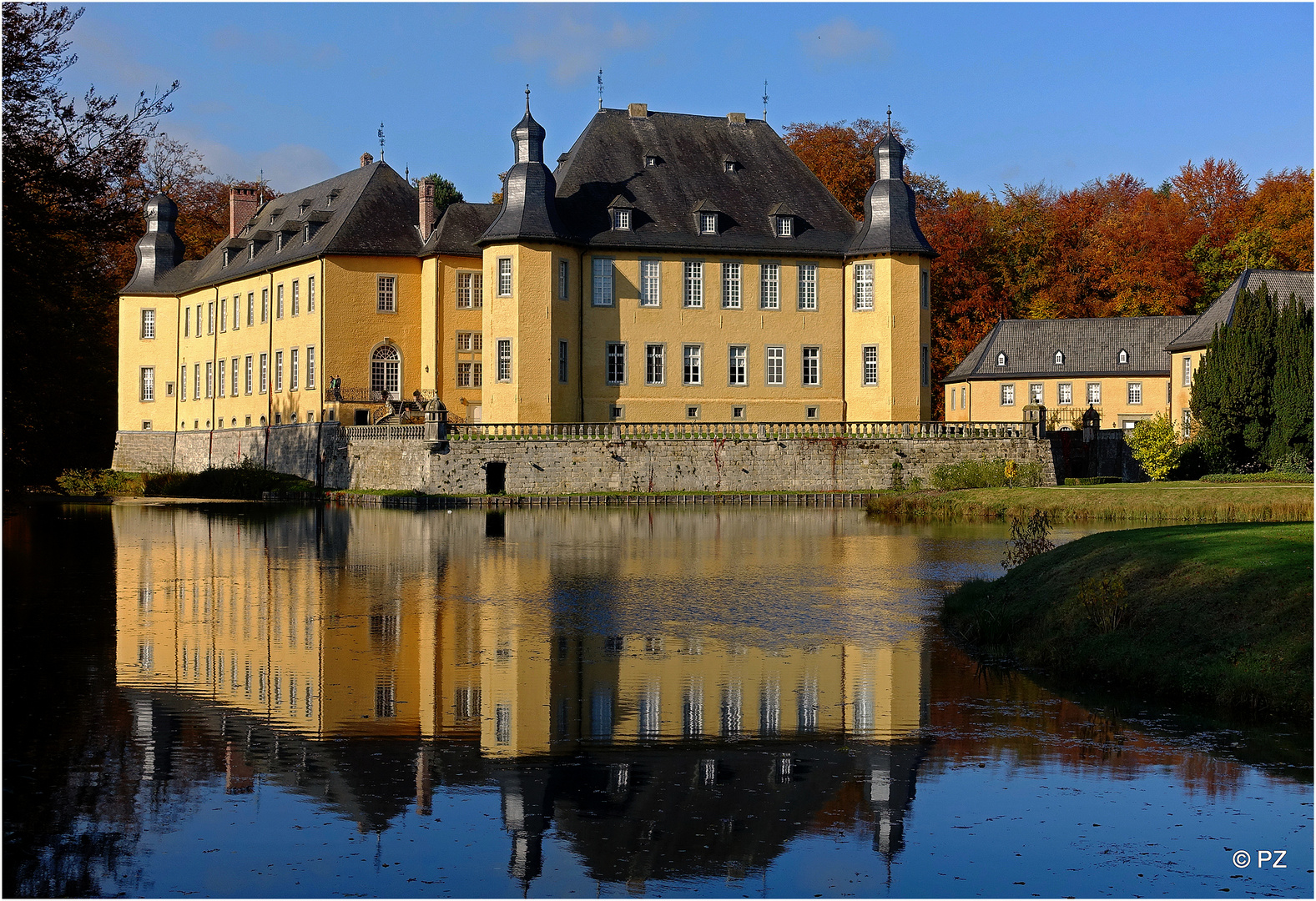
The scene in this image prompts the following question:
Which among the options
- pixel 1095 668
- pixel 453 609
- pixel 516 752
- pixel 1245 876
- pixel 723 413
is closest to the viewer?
pixel 1245 876

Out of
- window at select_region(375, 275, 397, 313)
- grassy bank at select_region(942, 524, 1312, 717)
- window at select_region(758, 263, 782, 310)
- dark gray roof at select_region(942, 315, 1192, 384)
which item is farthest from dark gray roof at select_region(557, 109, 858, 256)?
grassy bank at select_region(942, 524, 1312, 717)

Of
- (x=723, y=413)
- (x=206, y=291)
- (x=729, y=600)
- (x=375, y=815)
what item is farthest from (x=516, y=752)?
(x=206, y=291)

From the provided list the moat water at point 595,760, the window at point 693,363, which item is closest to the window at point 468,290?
the window at point 693,363

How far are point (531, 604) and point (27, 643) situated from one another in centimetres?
663

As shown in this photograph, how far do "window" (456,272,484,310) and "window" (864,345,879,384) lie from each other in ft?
50.9

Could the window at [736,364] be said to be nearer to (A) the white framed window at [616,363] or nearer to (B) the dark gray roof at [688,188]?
(B) the dark gray roof at [688,188]

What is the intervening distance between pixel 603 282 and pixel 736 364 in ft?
20.5

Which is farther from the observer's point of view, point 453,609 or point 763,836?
point 453,609

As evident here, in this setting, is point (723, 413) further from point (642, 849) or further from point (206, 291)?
Answer: point (642, 849)

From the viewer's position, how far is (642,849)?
8.70 m

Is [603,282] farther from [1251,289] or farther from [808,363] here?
[1251,289]

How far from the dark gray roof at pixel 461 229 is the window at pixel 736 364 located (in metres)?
10.7

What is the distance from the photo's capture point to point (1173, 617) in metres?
13.8

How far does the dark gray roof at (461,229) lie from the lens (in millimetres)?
56656
